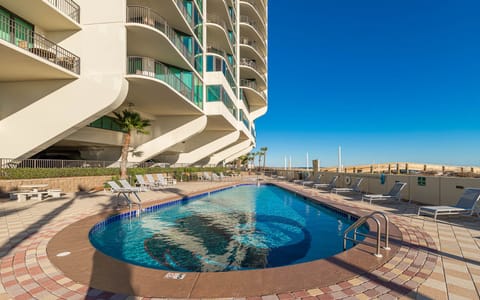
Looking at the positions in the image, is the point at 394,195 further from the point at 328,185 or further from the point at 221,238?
the point at 221,238

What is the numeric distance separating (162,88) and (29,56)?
556 centimetres

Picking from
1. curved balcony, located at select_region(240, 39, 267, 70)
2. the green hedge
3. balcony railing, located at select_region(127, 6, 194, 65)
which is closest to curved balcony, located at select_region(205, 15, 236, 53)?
curved balcony, located at select_region(240, 39, 267, 70)

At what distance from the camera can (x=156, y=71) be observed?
1457 cm

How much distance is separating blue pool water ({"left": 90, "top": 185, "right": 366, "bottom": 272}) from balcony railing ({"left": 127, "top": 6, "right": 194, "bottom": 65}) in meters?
10.5

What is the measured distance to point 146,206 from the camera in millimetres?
8602

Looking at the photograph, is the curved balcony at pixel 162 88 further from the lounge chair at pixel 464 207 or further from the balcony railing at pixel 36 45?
the lounge chair at pixel 464 207

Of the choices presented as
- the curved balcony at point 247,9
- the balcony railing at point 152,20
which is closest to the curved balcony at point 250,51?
the curved balcony at point 247,9

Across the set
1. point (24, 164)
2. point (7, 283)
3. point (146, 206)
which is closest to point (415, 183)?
point (146, 206)

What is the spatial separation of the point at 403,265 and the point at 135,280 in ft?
12.2

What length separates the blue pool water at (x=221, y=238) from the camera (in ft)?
15.9

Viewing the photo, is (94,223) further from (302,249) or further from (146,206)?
(302,249)

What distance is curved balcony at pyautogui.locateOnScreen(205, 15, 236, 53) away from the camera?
2037 centimetres

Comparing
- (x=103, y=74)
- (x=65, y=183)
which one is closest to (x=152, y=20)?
(x=103, y=74)

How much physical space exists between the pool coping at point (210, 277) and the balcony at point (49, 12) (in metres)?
11.0
